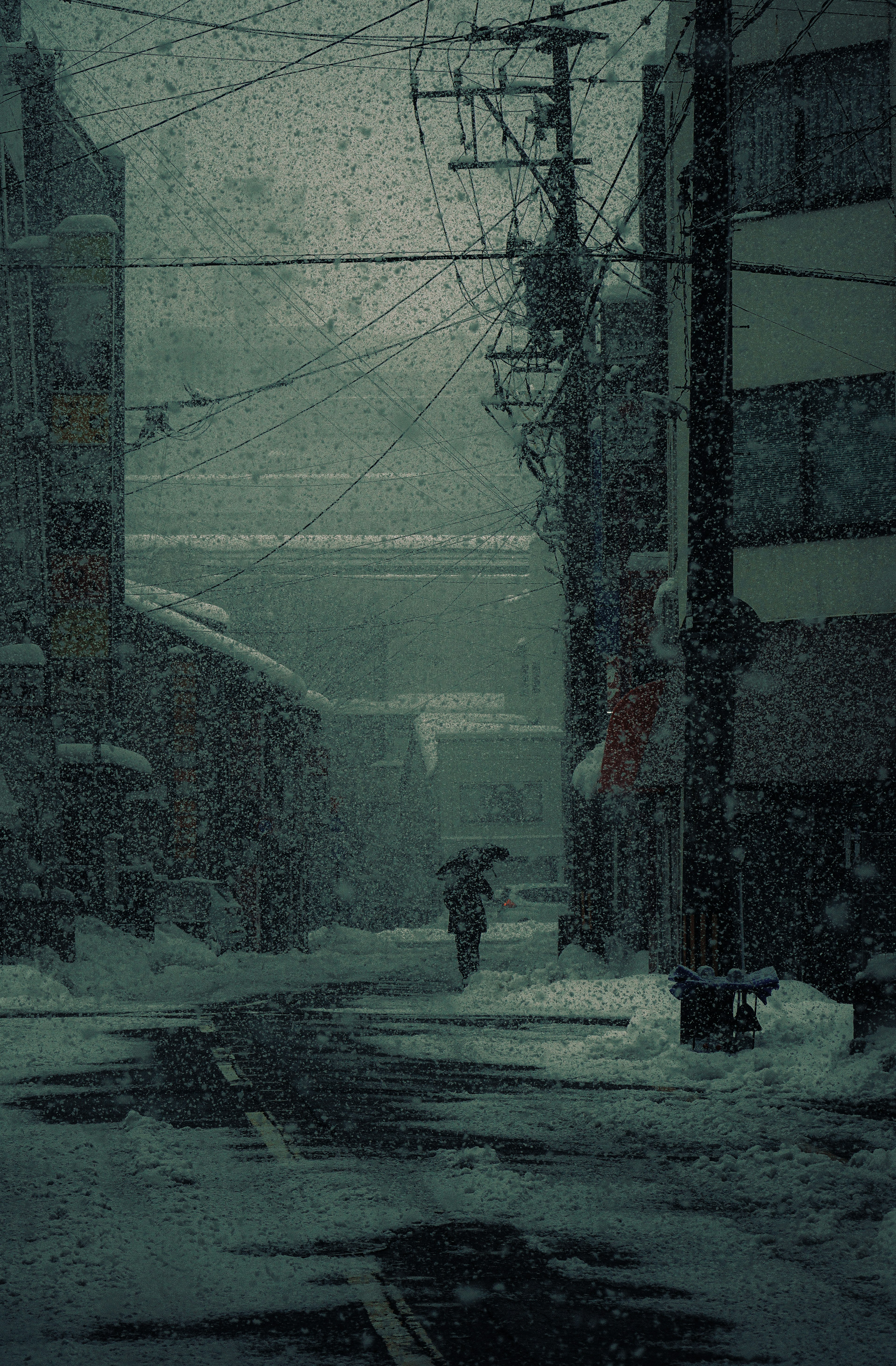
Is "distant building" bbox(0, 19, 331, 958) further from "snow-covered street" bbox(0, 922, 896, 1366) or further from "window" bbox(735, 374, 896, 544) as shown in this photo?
"snow-covered street" bbox(0, 922, 896, 1366)

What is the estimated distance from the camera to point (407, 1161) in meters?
7.88

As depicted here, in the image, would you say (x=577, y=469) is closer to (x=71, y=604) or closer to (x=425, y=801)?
(x=71, y=604)

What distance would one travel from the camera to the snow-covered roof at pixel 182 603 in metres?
39.3

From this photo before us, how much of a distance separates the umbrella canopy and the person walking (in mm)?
43

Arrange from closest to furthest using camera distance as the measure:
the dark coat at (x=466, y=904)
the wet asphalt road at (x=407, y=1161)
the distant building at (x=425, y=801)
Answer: the wet asphalt road at (x=407, y=1161) → the dark coat at (x=466, y=904) → the distant building at (x=425, y=801)

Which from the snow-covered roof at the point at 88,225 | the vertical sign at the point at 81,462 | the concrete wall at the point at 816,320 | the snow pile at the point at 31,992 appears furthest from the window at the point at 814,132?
the snow pile at the point at 31,992

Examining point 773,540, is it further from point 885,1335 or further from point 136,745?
point 136,745

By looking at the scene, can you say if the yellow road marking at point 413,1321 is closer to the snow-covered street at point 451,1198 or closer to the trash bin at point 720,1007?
the snow-covered street at point 451,1198

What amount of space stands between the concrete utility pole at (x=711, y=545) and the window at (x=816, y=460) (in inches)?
212

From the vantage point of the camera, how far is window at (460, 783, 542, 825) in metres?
49.8

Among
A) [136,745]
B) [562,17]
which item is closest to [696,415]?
[562,17]

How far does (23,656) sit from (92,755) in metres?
4.18

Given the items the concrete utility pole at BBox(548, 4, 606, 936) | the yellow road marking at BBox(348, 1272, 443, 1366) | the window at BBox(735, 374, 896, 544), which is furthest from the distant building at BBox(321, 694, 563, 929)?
the yellow road marking at BBox(348, 1272, 443, 1366)

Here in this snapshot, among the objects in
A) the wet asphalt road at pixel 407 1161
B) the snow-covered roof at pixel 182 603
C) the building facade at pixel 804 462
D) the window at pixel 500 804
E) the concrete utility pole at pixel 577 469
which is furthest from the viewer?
the window at pixel 500 804
